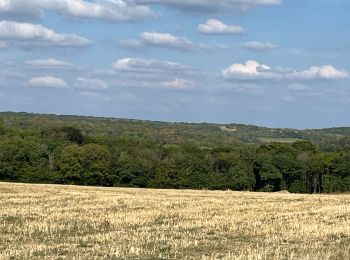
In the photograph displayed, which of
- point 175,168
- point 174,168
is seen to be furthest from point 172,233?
point 175,168

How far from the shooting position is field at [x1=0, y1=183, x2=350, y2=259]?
16688 millimetres

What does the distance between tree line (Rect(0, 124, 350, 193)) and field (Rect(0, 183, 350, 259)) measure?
66.7 m

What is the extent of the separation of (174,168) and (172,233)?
82.4 metres

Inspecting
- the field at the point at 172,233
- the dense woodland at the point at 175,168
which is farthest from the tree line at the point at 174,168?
the field at the point at 172,233

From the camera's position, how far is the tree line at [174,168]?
10000 centimetres

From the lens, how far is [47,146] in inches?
4456

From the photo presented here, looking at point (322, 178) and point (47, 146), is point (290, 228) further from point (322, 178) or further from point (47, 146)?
point (47, 146)

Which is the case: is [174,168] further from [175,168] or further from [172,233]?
[172,233]

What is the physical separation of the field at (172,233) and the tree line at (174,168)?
66.7 m

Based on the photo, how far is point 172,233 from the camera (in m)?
21.6

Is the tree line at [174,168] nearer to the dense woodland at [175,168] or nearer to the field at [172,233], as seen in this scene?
the dense woodland at [175,168]

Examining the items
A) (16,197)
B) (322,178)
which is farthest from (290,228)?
(322,178)

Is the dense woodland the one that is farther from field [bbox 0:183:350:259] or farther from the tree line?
field [bbox 0:183:350:259]

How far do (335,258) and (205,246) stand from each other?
442cm
